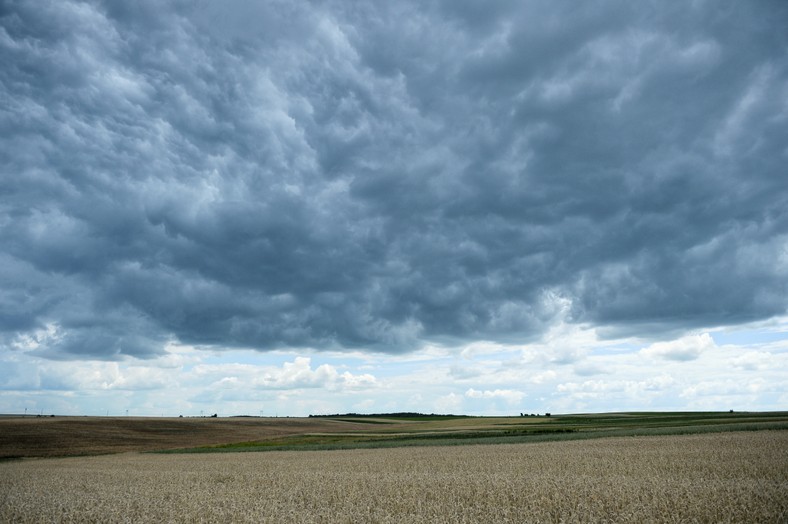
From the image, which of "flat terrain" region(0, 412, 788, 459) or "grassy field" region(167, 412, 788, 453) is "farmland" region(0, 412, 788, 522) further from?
"flat terrain" region(0, 412, 788, 459)

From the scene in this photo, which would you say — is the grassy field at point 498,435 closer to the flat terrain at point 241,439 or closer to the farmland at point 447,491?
the flat terrain at point 241,439

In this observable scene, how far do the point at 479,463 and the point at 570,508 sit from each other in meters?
15.3

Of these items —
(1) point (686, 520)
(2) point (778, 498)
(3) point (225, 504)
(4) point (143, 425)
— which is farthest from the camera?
(4) point (143, 425)

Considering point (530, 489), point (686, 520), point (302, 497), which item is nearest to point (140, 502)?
point (302, 497)

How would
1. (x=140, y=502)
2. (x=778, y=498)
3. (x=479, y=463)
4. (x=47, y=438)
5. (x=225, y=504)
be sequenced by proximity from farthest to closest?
(x=47, y=438) → (x=479, y=463) → (x=140, y=502) → (x=225, y=504) → (x=778, y=498)

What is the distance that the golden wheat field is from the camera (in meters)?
14.5

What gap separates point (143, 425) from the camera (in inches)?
4569

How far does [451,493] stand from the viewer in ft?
61.8

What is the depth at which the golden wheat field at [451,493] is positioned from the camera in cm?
1452

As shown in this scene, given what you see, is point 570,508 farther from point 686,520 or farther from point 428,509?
point 428,509

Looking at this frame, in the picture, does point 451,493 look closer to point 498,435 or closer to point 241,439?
point 498,435

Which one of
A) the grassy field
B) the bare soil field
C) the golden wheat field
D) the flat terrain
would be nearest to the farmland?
the golden wheat field

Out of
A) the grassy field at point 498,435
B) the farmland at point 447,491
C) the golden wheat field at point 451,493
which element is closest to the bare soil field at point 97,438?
the grassy field at point 498,435

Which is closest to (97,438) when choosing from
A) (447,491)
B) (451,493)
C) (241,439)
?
(241,439)
